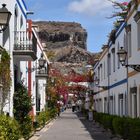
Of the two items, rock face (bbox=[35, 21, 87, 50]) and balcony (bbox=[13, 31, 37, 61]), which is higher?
rock face (bbox=[35, 21, 87, 50])

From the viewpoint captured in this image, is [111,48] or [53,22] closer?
[111,48]

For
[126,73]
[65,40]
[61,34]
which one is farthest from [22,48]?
[61,34]

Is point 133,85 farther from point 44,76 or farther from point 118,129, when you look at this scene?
point 44,76

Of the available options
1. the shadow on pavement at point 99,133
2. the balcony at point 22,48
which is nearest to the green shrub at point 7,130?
the balcony at point 22,48

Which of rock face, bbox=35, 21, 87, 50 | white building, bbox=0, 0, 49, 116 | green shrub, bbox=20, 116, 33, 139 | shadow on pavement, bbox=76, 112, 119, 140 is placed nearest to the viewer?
white building, bbox=0, 0, 49, 116

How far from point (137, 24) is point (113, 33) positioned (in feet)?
35.8

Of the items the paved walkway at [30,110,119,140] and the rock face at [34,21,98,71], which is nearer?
the paved walkway at [30,110,119,140]

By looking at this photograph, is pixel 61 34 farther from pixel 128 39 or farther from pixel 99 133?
pixel 128 39

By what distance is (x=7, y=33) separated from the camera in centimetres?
2147

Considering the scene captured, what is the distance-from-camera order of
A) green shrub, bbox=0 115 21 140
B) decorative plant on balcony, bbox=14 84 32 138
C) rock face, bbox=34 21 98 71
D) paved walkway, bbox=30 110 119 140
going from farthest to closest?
rock face, bbox=34 21 98 71 → paved walkway, bbox=30 110 119 140 → decorative plant on balcony, bbox=14 84 32 138 → green shrub, bbox=0 115 21 140

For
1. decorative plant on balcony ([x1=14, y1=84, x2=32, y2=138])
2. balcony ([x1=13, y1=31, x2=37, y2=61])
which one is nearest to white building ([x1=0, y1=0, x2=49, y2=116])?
balcony ([x1=13, y1=31, x2=37, y2=61])

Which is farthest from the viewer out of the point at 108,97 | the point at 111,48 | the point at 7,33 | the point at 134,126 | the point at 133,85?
the point at 108,97

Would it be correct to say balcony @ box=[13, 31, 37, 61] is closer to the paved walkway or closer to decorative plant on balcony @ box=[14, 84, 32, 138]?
decorative plant on balcony @ box=[14, 84, 32, 138]

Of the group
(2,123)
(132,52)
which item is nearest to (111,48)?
(132,52)
